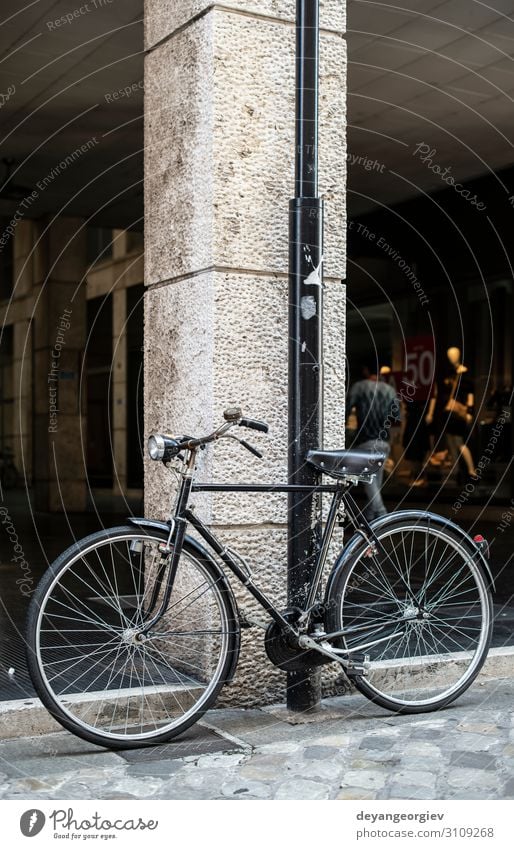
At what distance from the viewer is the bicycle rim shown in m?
4.13

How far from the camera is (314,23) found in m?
4.26

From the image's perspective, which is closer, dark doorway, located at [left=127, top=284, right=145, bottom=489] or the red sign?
the red sign

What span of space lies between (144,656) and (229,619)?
40 centimetres

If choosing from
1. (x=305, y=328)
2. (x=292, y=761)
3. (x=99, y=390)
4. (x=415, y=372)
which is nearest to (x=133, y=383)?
(x=99, y=390)

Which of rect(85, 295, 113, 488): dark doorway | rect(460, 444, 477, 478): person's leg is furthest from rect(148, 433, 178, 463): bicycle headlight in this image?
rect(85, 295, 113, 488): dark doorway

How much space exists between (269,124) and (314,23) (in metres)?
0.45

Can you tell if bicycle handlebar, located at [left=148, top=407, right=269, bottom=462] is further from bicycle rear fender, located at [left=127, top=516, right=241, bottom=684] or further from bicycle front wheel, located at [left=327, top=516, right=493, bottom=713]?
bicycle front wheel, located at [left=327, top=516, right=493, bottom=713]

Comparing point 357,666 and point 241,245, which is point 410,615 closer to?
point 357,666

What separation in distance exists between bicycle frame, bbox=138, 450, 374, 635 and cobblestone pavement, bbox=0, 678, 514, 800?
0.45 metres

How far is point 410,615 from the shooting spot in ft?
13.9

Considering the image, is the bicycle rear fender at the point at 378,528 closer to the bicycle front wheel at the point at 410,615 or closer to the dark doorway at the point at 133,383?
the bicycle front wheel at the point at 410,615

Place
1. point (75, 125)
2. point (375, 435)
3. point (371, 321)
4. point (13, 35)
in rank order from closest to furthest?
point (13, 35) < point (375, 435) < point (75, 125) < point (371, 321)

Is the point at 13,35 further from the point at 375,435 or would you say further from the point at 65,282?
the point at 65,282
